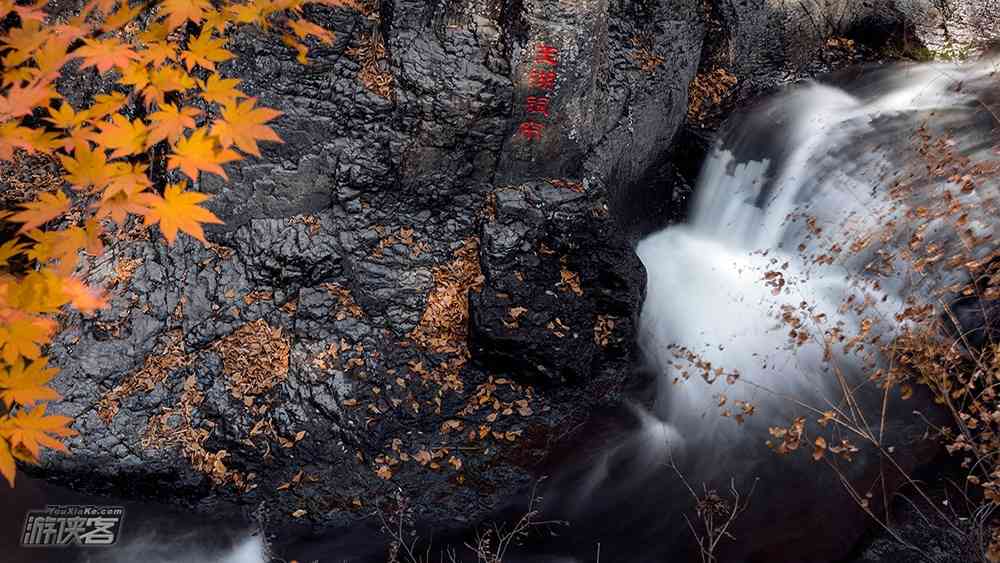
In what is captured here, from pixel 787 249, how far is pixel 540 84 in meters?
3.21

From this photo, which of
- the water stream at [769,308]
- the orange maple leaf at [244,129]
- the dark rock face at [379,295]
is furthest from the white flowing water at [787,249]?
the orange maple leaf at [244,129]

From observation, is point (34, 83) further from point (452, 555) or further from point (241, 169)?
point (452, 555)

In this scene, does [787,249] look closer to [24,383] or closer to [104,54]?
[104,54]

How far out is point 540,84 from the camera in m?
5.47

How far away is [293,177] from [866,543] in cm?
555

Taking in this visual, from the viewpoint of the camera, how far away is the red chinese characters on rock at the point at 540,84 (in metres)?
5.40

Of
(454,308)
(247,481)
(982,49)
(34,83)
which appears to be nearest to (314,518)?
(247,481)

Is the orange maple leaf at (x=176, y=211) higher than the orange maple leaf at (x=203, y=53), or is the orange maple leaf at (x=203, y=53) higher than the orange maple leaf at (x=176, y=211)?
the orange maple leaf at (x=203, y=53)

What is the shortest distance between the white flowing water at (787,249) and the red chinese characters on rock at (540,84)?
7.33ft

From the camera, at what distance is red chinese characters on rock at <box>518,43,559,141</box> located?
540cm

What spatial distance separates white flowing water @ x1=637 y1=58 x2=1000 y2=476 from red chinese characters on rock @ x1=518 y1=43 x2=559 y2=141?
2235mm

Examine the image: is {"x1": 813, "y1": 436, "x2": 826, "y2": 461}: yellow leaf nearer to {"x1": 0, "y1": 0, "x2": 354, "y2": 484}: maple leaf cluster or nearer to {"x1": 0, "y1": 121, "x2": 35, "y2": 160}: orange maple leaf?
{"x1": 0, "y1": 0, "x2": 354, "y2": 484}: maple leaf cluster

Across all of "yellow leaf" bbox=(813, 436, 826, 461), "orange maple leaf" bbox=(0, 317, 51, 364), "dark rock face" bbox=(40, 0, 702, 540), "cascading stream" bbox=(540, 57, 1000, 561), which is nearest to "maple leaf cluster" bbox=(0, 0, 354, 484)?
"orange maple leaf" bbox=(0, 317, 51, 364)

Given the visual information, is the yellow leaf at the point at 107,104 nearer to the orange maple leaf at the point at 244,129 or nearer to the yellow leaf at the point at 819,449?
the orange maple leaf at the point at 244,129
